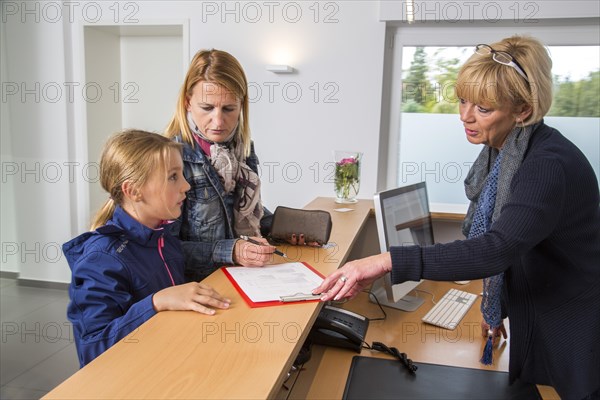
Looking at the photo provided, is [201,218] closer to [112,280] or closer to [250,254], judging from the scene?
[250,254]

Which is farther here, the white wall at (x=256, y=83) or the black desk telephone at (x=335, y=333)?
the white wall at (x=256, y=83)

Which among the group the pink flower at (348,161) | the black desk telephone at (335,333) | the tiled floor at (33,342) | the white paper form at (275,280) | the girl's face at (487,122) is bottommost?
the tiled floor at (33,342)

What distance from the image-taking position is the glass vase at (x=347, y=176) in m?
2.86

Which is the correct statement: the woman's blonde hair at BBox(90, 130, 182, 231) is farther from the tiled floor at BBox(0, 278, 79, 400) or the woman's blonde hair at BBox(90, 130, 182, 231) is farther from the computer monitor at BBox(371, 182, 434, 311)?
the tiled floor at BBox(0, 278, 79, 400)

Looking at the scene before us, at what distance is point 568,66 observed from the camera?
286 cm

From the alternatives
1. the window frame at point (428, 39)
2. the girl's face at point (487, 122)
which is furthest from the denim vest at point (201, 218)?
the window frame at point (428, 39)

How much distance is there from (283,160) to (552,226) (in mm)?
2243

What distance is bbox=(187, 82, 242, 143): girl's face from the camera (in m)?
1.45

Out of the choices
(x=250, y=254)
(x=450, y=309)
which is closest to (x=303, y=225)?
(x=250, y=254)

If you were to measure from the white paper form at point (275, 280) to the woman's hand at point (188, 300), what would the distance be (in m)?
0.09

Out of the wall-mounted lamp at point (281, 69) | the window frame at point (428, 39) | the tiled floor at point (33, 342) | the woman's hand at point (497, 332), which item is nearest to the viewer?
the woman's hand at point (497, 332)

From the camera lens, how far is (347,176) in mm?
2877

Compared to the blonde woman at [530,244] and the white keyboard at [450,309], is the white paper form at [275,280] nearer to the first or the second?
the blonde woman at [530,244]

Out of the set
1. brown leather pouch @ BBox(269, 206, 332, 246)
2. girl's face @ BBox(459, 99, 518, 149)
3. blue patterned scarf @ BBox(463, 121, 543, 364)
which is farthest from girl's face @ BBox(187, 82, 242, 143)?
blue patterned scarf @ BBox(463, 121, 543, 364)
